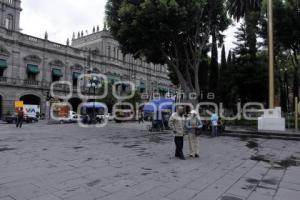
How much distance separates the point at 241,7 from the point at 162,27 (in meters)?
8.64

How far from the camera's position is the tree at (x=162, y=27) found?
16.4m

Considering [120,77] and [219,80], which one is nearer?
[219,80]

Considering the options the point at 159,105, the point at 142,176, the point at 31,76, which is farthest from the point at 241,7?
the point at 31,76

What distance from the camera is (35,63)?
3703 cm

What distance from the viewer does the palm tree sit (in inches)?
832

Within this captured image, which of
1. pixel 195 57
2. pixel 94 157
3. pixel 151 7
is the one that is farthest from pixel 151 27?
pixel 94 157

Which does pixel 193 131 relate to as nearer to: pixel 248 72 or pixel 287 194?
pixel 287 194

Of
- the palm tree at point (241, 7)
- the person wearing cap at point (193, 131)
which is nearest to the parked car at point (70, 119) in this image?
the palm tree at point (241, 7)

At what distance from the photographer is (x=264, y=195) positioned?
5.00 m

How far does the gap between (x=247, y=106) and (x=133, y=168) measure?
25.9m

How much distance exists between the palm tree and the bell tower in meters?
27.9

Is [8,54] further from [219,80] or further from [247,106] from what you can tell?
[247,106]

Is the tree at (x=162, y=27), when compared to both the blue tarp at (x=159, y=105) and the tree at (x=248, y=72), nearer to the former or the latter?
the blue tarp at (x=159, y=105)

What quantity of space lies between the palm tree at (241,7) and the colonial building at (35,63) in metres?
14.1
